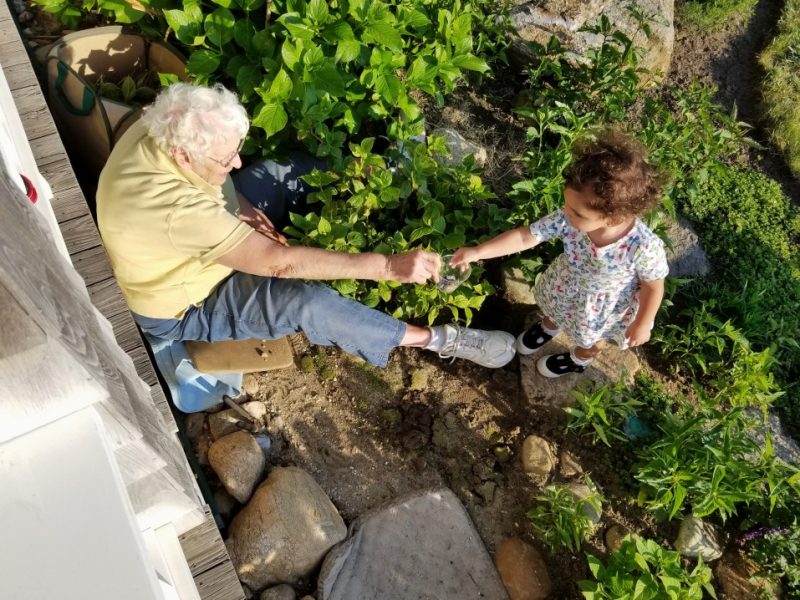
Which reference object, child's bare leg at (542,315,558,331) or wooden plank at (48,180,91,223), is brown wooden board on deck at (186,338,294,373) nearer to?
wooden plank at (48,180,91,223)

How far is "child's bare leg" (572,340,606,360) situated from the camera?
316 centimetres

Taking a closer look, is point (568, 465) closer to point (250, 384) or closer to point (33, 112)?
point (250, 384)

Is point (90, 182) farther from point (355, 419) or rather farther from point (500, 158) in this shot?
point (500, 158)

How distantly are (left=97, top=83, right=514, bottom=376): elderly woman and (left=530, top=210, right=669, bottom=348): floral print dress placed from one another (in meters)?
0.64

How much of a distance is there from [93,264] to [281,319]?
0.78m

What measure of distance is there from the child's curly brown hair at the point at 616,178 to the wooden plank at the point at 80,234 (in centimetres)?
193

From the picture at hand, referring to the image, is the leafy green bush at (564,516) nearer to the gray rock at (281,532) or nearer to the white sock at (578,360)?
the white sock at (578,360)

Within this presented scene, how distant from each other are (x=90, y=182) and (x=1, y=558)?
8.61 ft

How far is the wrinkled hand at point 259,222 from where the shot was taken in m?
2.98

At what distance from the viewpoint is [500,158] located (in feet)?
12.4

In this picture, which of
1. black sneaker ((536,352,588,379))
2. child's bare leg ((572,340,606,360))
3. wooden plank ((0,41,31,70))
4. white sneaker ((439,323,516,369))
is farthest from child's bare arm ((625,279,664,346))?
wooden plank ((0,41,31,70))

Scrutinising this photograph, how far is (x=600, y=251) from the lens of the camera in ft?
8.45

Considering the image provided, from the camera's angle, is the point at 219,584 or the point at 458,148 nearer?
the point at 219,584

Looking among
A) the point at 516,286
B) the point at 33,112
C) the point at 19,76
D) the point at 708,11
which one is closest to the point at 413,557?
the point at 516,286
